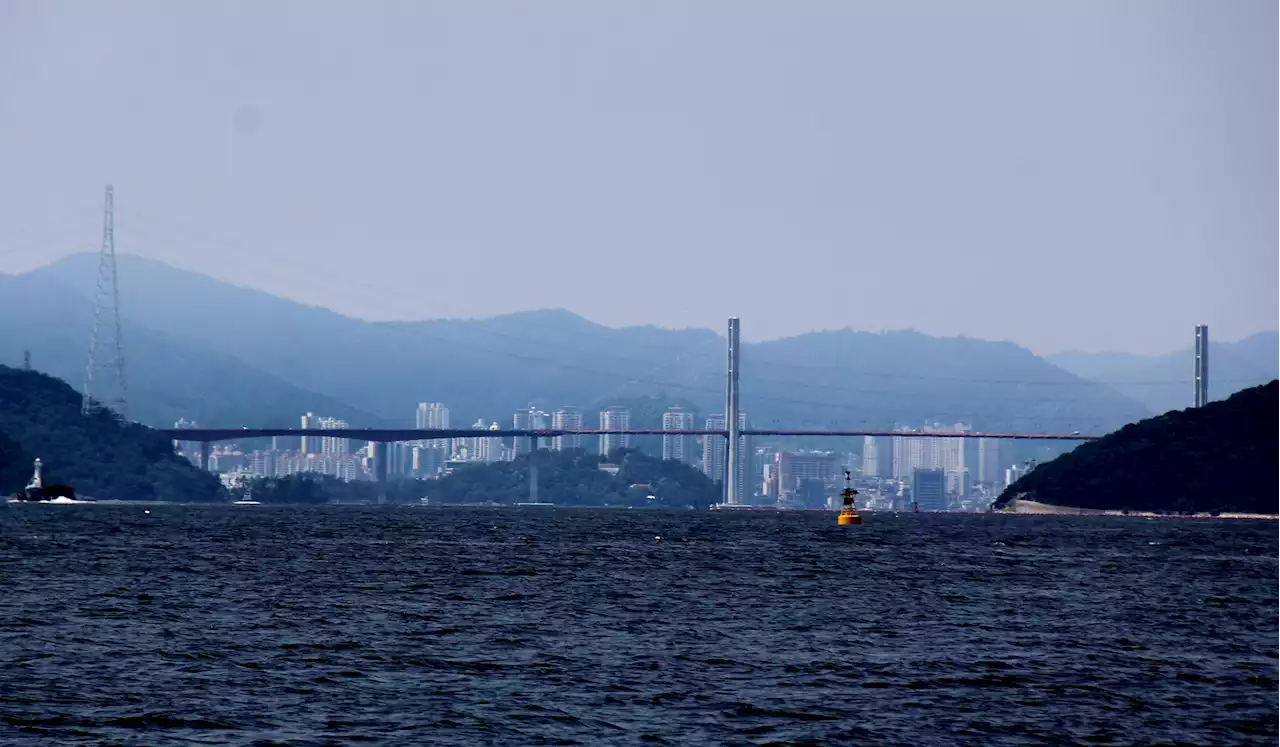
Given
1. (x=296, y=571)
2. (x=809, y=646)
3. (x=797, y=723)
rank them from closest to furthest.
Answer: (x=797, y=723), (x=809, y=646), (x=296, y=571)

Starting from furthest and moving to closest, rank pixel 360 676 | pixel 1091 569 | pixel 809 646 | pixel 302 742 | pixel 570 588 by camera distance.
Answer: pixel 1091 569
pixel 570 588
pixel 809 646
pixel 360 676
pixel 302 742

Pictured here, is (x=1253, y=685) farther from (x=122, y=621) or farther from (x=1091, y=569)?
(x=1091, y=569)

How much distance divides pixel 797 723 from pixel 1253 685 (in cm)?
1132

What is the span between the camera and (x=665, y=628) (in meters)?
47.6

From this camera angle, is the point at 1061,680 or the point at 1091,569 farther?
the point at 1091,569

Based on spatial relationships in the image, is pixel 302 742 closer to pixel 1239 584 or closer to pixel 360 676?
pixel 360 676

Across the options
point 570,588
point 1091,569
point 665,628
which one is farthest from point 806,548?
point 665,628

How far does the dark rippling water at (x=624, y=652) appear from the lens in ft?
101

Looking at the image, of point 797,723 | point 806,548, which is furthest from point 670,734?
point 806,548

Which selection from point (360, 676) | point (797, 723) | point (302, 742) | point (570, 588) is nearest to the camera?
point (302, 742)

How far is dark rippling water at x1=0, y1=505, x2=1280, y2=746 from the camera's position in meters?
30.8

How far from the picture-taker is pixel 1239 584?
72.1 meters

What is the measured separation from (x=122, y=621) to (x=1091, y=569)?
49.6 m

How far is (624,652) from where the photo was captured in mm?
41531
